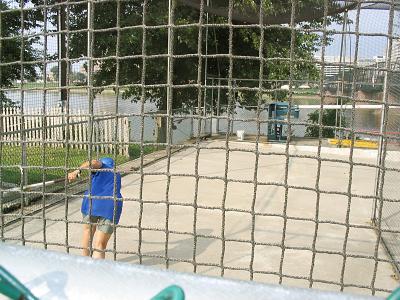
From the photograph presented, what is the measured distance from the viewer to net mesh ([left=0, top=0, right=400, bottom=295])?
3174mm

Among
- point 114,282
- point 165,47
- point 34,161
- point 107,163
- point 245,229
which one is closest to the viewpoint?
point 114,282

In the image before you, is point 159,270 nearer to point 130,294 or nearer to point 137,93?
point 130,294

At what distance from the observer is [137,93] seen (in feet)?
47.2

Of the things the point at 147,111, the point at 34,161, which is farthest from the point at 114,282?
the point at 147,111

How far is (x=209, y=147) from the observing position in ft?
12.5

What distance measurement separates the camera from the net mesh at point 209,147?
3174mm

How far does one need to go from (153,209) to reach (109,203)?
2476 mm

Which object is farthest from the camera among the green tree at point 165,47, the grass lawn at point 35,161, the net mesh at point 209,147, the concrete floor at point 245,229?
the green tree at point 165,47

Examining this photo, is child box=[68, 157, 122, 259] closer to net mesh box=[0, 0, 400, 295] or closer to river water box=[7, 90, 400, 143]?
net mesh box=[0, 0, 400, 295]

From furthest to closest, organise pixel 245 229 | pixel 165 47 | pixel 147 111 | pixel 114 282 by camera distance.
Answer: pixel 147 111, pixel 165 47, pixel 245 229, pixel 114 282

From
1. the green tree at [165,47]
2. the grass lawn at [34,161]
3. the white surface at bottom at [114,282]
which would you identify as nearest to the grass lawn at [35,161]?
the grass lawn at [34,161]

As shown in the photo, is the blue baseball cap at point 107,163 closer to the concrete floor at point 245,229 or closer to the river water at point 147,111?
the concrete floor at point 245,229

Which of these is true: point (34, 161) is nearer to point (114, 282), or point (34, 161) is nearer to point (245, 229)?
point (245, 229)

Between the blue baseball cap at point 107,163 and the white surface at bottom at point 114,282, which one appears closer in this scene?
the white surface at bottom at point 114,282
